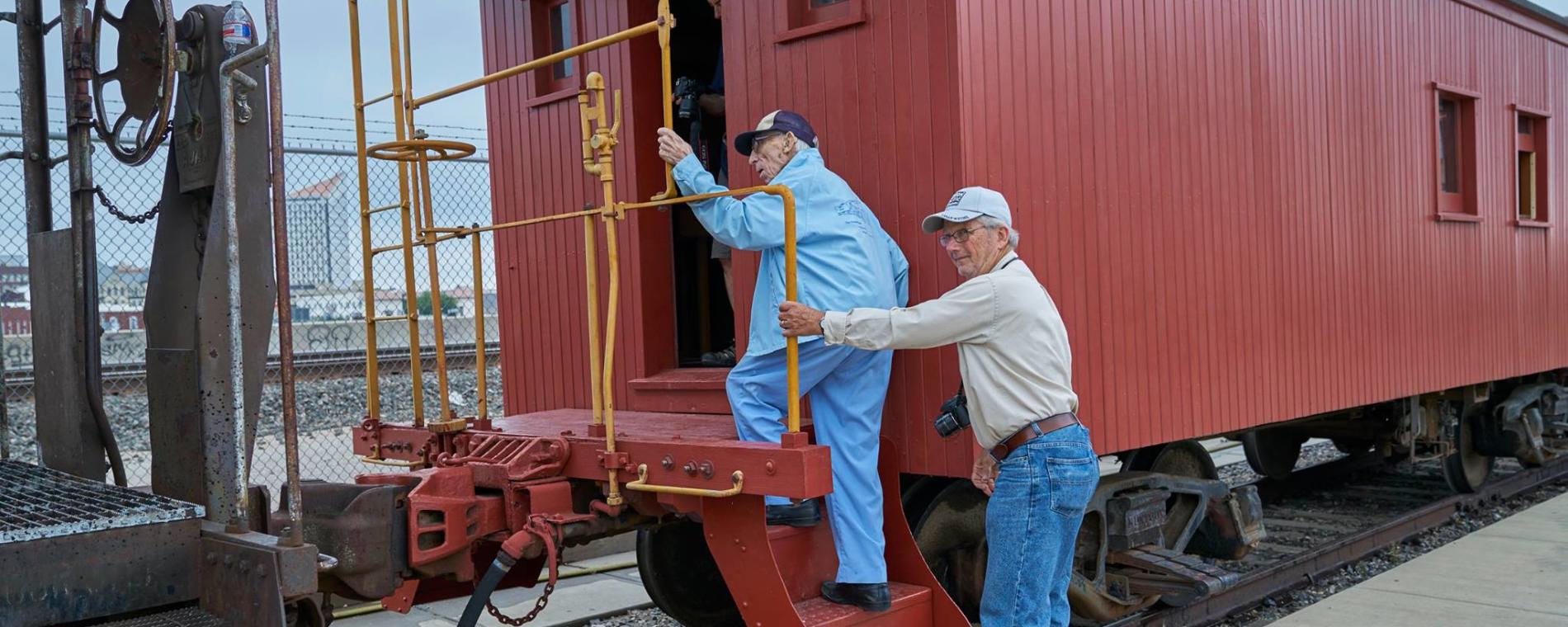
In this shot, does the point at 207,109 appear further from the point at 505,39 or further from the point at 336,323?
the point at 336,323

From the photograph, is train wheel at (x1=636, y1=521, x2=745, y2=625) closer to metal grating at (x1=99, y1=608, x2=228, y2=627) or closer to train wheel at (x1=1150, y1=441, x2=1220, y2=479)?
train wheel at (x1=1150, y1=441, x2=1220, y2=479)

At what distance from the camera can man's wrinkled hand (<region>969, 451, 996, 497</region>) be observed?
386cm

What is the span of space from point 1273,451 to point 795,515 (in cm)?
646

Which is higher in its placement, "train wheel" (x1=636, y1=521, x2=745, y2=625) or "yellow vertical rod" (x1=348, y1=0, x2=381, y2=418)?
"yellow vertical rod" (x1=348, y1=0, x2=381, y2=418)

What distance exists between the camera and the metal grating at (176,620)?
269cm

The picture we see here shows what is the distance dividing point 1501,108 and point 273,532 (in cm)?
861

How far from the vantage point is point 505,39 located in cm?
600

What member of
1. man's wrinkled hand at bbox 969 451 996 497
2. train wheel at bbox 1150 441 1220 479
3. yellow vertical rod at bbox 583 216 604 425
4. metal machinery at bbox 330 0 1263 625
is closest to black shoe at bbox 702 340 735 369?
metal machinery at bbox 330 0 1263 625

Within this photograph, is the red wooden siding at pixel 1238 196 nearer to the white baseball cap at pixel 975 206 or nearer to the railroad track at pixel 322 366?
the white baseball cap at pixel 975 206

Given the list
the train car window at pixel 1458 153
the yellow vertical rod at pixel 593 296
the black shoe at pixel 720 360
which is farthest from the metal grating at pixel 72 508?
the train car window at pixel 1458 153

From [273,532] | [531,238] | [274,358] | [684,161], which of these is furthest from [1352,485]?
[274,358]

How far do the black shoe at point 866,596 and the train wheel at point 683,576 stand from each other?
4.08 ft

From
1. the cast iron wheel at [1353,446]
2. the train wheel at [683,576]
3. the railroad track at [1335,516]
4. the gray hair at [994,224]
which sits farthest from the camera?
the cast iron wheel at [1353,446]

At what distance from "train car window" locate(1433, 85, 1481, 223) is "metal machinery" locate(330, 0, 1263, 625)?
4219mm
